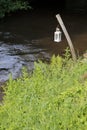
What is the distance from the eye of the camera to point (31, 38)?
12.5 meters

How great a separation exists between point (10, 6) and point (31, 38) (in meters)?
2.07

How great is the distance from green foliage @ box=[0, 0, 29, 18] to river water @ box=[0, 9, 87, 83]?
431 mm

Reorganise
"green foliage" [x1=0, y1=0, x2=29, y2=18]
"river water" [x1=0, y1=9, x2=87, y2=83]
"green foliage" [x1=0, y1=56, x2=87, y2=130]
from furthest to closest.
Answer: "green foliage" [x1=0, y1=0, x2=29, y2=18] → "river water" [x1=0, y1=9, x2=87, y2=83] → "green foliage" [x1=0, y1=56, x2=87, y2=130]

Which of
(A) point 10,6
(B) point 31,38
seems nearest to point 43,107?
(B) point 31,38

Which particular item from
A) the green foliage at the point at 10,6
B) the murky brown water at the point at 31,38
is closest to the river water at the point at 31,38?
the murky brown water at the point at 31,38

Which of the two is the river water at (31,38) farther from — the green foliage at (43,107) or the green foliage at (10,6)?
the green foliage at (43,107)

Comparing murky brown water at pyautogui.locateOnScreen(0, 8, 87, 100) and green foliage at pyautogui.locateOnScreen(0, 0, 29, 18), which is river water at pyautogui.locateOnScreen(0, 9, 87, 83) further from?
green foliage at pyautogui.locateOnScreen(0, 0, 29, 18)

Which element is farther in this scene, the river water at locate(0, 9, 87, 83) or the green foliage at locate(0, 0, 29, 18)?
the green foliage at locate(0, 0, 29, 18)

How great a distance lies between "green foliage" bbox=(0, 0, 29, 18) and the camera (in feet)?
45.1

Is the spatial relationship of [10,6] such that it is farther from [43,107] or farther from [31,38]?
[43,107]

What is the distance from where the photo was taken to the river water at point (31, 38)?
34.1 ft

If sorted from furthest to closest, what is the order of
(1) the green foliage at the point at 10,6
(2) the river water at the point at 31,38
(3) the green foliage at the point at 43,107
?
(1) the green foliage at the point at 10,6, (2) the river water at the point at 31,38, (3) the green foliage at the point at 43,107

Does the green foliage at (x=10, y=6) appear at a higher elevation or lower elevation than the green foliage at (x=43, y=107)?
higher

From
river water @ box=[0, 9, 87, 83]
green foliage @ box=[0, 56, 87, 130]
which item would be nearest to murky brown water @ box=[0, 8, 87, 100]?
river water @ box=[0, 9, 87, 83]
